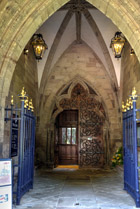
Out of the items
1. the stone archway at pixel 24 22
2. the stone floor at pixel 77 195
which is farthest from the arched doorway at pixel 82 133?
the stone archway at pixel 24 22

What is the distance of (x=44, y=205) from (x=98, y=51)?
263 inches

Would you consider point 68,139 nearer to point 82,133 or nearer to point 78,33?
point 82,133

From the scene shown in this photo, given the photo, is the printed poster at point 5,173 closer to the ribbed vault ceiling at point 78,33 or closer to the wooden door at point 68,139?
the ribbed vault ceiling at point 78,33

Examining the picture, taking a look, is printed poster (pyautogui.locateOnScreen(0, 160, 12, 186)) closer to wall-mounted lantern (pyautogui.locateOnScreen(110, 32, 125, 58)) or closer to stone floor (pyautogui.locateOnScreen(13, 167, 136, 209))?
stone floor (pyautogui.locateOnScreen(13, 167, 136, 209))

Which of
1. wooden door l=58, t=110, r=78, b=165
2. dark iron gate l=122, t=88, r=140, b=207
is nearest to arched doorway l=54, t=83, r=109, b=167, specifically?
wooden door l=58, t=110, r=78, b=165

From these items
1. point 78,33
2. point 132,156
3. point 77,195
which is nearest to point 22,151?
point 77,195

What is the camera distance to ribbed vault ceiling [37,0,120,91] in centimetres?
769

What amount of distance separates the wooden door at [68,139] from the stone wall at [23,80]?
176 centimetres

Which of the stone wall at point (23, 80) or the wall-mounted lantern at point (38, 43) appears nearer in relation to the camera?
the stone wall at point (23, 80)

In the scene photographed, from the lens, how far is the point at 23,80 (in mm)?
7234

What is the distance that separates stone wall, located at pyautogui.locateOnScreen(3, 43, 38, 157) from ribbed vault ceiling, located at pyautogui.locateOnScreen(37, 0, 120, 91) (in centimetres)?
48

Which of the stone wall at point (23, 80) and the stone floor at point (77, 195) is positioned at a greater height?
Answer: the stone wall at point (23, 80)

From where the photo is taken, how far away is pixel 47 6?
434cm

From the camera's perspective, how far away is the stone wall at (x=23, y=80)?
5547 millimetres
